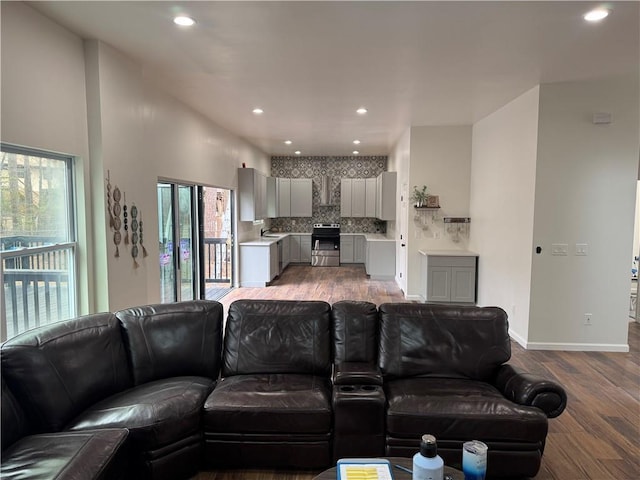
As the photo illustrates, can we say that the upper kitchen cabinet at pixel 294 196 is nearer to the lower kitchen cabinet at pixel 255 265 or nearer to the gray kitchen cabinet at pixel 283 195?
the gray kitchen cabinet at pixel 283 195

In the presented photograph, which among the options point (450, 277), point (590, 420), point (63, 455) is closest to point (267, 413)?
point (63, 455)

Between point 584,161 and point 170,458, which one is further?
point 584,161

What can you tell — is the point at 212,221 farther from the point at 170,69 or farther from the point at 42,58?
the point at 42,58

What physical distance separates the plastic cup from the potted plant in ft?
16.4

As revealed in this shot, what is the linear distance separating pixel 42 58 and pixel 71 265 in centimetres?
146

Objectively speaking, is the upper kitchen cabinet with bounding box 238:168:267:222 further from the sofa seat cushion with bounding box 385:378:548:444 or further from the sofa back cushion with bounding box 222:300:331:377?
the sofa seat cushion with bounding box 385:378:548:444

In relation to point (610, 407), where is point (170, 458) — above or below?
above

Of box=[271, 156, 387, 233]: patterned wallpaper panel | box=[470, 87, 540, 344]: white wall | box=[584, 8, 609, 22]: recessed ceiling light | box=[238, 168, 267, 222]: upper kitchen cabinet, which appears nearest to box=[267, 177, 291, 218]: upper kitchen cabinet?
box=[271, 156, 387, 233]: patterned wallpaper panel

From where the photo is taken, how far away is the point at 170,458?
2154 millimetres

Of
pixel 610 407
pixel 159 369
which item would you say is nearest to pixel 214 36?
pixel 159 369

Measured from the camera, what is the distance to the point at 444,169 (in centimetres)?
638

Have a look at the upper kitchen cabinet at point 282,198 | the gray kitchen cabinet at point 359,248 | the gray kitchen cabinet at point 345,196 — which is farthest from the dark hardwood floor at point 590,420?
the upper kitchen cabinet at point 282,198

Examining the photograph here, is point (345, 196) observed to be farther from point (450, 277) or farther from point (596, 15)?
point (596, 15)

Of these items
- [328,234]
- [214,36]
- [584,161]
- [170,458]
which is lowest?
[170,458]
